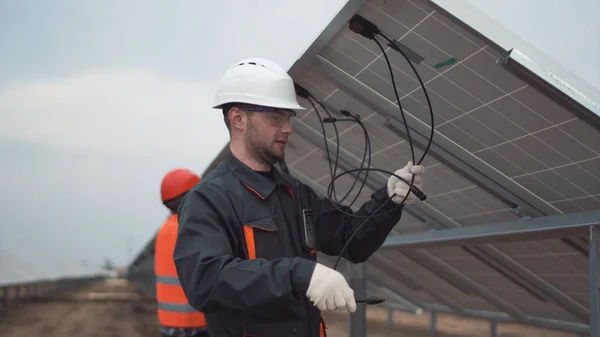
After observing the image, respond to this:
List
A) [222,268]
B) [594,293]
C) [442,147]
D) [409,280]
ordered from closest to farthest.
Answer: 1. [222,268]
2. [594,293]
3. [442,147]
4. [409,280]

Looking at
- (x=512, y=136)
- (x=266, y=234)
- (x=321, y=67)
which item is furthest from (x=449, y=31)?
(x=266, y=234)

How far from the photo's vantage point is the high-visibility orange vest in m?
5.55

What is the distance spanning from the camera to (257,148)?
Answer: 326 centimetres

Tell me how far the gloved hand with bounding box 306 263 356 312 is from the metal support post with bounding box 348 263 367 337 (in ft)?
15.8

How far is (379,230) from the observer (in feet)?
11.2

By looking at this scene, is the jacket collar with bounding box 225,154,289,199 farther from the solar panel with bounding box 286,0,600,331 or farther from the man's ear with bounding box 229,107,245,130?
the solar panel with bounding box 286,0,600,331

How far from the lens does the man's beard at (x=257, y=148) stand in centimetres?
325

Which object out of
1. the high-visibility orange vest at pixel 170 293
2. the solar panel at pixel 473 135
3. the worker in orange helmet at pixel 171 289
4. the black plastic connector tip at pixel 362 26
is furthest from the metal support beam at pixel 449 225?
the black plastic connector tip at pixel 362 26

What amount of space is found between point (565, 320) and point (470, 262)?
1.10 metres

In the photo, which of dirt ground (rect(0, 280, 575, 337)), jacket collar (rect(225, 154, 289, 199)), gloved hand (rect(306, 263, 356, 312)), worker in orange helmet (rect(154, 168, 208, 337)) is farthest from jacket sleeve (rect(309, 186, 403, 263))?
dirt ground (rect(0, 280, 575, 337))

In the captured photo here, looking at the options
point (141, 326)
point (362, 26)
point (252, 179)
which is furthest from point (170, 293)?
point (141, 326)

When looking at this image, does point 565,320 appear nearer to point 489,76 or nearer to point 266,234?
point 489,76

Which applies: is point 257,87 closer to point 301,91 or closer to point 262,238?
point 262,238

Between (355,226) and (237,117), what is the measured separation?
2.52ft
